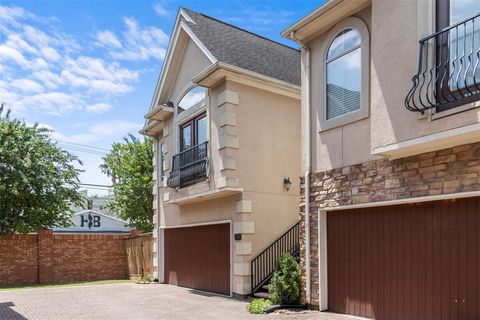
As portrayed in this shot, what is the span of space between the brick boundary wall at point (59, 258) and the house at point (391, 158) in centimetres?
1145

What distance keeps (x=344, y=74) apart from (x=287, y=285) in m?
4.35

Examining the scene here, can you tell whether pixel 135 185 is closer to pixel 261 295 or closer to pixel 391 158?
pixel 261 295

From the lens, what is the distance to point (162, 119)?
589 inches

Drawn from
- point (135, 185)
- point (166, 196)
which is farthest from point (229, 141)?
point (135, 185)

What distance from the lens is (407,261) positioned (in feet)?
23.4

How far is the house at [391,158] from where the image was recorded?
625 centimetres

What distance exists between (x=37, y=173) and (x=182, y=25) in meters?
9.00

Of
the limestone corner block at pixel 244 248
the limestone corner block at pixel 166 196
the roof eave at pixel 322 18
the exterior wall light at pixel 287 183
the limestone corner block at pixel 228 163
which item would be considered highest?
the roof eave at pixel 322 18

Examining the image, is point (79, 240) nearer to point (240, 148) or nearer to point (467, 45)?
Answer: point (240, 148)

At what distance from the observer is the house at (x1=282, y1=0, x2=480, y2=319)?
625 centimetres

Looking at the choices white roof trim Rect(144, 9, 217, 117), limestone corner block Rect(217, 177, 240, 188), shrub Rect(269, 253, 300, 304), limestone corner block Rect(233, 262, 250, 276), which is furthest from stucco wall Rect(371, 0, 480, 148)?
white roof trim Rect(144, 9, 217, 117)

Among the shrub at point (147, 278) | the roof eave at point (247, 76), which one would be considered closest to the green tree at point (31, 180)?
the shrub at point (147, 278)

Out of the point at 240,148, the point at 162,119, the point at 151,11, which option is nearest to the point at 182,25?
the point at 151,11

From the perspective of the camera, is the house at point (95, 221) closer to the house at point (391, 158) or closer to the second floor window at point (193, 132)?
the second floor window at point (193, 132)
